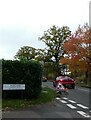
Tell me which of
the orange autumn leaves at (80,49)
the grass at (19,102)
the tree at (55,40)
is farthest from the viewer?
the tree at (55,40)

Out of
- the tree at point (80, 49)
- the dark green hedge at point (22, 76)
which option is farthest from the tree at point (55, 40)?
the dark green hedge at point (22, 76)

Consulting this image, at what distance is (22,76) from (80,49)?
32133 mm

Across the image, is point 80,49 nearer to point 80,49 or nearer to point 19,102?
point 80,49

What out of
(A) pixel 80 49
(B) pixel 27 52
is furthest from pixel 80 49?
(B) pixel 27 52

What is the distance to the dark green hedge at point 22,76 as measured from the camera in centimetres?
2073

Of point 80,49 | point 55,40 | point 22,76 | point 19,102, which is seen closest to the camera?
point 19,102

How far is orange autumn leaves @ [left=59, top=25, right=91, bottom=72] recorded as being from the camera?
5229cm

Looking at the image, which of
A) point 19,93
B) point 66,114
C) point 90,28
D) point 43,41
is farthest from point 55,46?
point 66,114

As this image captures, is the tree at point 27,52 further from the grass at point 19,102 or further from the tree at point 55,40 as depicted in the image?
the grass at point 19,102

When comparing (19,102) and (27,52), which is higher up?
(27,52)

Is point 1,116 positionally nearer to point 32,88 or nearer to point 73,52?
point 32,88

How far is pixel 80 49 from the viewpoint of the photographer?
52500mm

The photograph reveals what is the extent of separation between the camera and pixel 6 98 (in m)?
20.8

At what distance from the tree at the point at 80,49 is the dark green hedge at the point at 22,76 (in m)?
31.1
